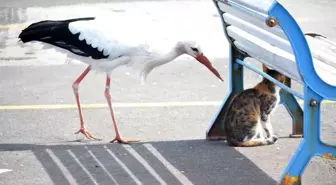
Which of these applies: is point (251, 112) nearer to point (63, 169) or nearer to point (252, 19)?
point (252, 19)

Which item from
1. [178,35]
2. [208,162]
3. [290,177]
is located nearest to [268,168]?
[208,162]

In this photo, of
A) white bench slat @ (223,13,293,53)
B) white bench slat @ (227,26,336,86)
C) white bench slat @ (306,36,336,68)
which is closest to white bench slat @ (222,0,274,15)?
white bench slat @ (223,13,293,53)

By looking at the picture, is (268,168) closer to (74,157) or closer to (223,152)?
(223,152)

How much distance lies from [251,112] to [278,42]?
1034 mm

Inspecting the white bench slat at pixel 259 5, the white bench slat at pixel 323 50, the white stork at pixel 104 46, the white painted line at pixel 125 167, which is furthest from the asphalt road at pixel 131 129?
the white bench slat at pixel 259 5

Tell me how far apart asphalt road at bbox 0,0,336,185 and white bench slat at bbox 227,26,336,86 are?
0.73 metres

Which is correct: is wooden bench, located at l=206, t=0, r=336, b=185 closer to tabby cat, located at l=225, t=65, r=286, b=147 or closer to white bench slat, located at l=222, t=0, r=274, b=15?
white bench slat, located at l=222, t=0, r=274, b=15

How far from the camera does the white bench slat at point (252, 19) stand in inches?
186

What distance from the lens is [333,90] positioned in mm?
4617

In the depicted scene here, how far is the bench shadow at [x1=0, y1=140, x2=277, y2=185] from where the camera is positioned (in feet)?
17.4

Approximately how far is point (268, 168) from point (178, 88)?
233 centimetres

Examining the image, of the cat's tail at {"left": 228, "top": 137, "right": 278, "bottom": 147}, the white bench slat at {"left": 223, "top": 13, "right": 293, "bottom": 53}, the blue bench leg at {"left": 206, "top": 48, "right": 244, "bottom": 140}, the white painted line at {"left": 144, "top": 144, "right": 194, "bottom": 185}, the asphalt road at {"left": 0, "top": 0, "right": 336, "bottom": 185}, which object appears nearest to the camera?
the white bench slat at {"left": 223, "top": 13, "right": 293, "bottom": 53}

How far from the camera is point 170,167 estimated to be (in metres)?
5.56

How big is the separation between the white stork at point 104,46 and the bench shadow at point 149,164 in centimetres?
33
